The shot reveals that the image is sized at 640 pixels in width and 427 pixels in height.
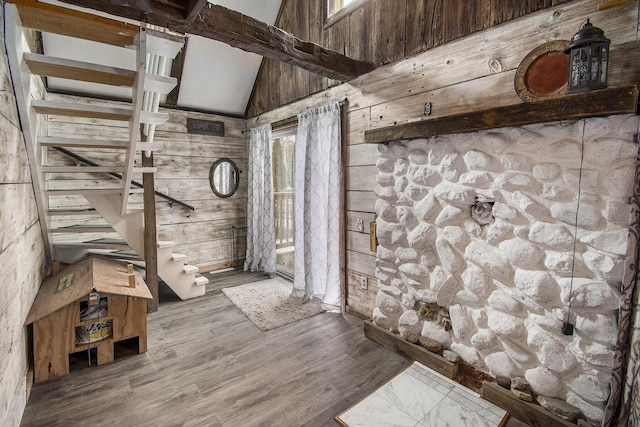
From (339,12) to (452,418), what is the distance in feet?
11.1

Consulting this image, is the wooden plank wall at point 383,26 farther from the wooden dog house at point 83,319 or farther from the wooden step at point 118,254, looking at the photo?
the wooden dog house at point 83,319

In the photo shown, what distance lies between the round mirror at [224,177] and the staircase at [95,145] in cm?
103

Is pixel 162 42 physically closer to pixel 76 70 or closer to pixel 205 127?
pixel 76 70

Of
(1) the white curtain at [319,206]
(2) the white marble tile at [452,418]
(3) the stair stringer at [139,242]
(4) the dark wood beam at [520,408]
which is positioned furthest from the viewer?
(1) the white curtain at [319,206]

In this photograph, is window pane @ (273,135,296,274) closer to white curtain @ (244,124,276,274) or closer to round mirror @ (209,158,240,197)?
white curtain @ (244,124,276,274)

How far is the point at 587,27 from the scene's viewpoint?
55.1 inches

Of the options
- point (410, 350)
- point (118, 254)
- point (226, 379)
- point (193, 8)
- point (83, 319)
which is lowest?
point (226, 379)

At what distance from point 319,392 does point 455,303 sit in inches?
42.1

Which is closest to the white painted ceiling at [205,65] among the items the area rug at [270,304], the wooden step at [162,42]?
the wooden step at [162,42]

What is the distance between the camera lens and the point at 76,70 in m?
1.94

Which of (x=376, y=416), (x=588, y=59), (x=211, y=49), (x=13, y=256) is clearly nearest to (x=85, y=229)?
(x=13, y=256)

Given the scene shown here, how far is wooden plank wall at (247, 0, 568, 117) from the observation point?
195 centimetres

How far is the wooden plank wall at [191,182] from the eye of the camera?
360cm

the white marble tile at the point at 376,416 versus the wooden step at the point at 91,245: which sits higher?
the wooden step at the point at 91,245
